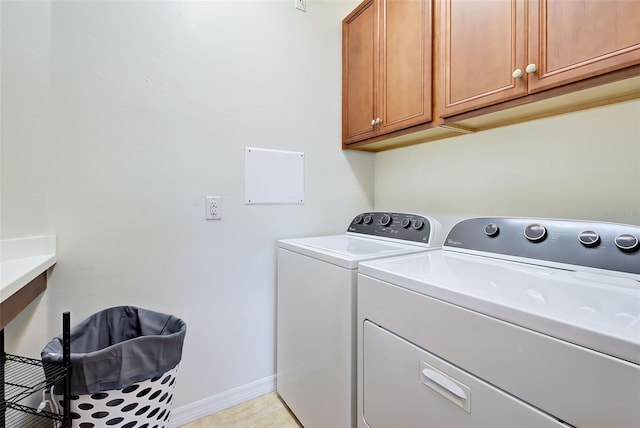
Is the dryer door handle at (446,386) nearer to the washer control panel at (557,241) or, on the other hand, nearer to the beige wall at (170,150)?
the washer control panel at (557,241)

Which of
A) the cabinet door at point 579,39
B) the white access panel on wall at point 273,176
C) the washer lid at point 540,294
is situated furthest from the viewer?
the white access panel on wall at point 273,176

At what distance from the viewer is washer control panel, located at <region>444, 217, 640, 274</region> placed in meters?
0.87

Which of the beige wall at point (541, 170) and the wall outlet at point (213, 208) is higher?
the beige wall at point (541, 170)

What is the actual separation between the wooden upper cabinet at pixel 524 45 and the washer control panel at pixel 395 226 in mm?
571

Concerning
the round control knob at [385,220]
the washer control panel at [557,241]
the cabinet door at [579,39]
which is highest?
the cabinet door at [579,39]

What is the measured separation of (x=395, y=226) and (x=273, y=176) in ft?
2.63

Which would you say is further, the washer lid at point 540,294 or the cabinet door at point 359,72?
the cabinet door at point 359,72

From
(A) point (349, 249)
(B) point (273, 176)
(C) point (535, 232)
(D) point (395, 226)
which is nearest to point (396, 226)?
(D) point (395, 226)

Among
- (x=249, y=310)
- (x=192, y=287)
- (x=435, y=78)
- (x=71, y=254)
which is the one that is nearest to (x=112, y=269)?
(x=71, y=254)

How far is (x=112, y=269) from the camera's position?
1.31m

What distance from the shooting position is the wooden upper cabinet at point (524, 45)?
0.84 meters

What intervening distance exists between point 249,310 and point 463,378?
1247mm

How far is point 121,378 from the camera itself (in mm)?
923

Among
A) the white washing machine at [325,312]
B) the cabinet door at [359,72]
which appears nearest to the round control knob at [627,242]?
the white washing machine at [325,312]
